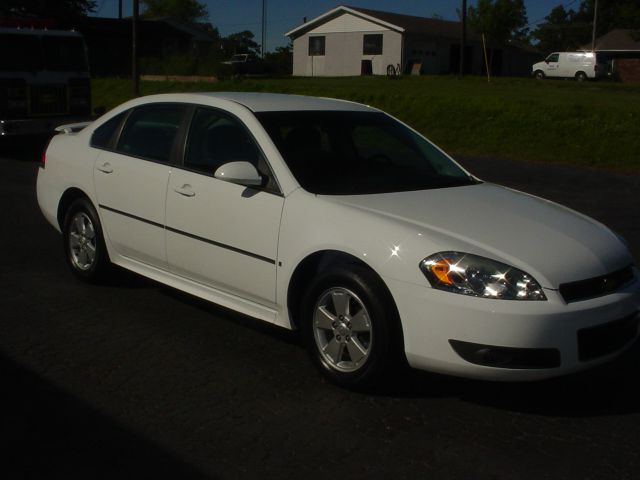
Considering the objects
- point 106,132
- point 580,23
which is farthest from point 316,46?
point 580,23

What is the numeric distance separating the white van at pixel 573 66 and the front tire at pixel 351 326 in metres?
47.1

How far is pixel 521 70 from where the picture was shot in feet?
220

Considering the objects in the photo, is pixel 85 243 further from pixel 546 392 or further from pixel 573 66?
pixel 573 66

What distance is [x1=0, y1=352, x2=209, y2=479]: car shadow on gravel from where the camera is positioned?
375 cm

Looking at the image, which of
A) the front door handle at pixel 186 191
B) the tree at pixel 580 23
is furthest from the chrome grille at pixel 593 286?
the tree at pixel 580 23

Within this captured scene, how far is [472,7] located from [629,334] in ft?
265

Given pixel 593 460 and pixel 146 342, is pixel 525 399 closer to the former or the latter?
pixel 593 460

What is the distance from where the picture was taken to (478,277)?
4312mm

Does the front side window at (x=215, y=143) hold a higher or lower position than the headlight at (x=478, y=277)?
higher

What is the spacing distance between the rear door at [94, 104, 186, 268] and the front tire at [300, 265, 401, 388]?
1.53m

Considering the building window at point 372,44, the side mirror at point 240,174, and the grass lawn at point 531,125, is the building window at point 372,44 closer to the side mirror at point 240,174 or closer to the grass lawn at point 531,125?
the grass lawn at point 531,125

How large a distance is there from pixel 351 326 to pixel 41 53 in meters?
13.4

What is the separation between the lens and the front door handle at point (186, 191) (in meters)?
5.62

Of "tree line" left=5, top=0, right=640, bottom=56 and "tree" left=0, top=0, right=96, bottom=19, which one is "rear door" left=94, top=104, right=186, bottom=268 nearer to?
"tree line" left=5, top=0, right=640, bottom=56
